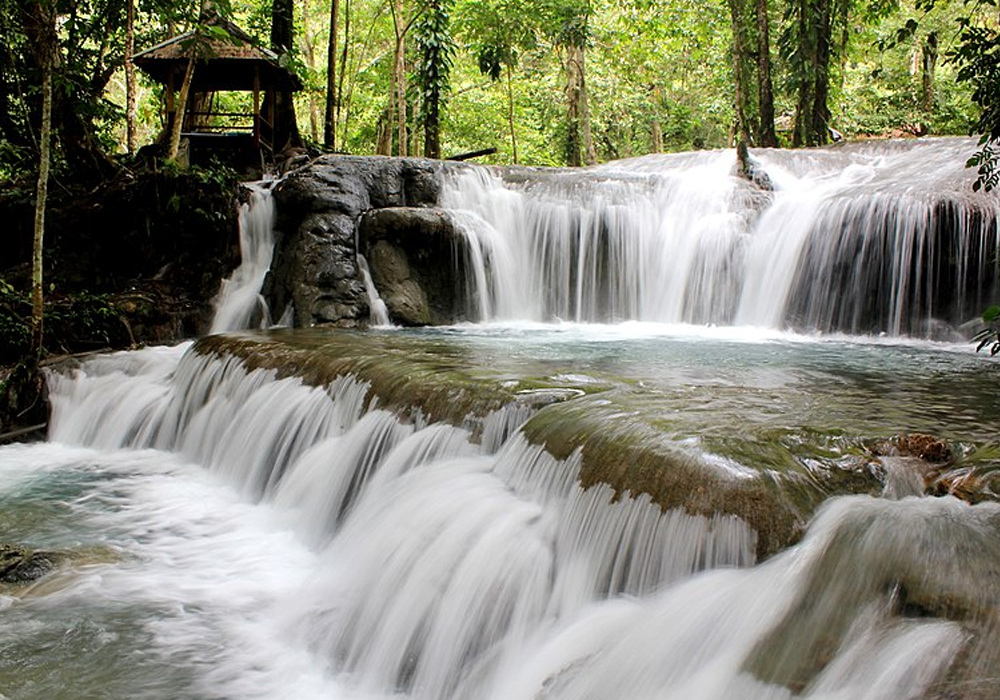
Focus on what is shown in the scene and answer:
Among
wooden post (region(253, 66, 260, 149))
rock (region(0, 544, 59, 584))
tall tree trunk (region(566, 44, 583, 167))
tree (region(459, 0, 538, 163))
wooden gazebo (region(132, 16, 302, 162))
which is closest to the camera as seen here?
rock (region(0, 544, 59, 584))

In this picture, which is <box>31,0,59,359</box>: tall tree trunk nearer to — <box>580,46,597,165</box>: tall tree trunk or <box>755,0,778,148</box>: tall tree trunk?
<box>755,0,778,148</box>: tall tree trunk

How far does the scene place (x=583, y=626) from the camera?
3191 millimetres

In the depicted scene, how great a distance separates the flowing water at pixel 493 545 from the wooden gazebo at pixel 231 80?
8013 mm

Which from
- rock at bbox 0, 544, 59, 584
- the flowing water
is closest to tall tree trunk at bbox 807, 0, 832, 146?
the flowing water

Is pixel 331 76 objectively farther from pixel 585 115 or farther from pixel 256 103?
pixel 585 115

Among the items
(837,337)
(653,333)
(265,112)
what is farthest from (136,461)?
(265,112)

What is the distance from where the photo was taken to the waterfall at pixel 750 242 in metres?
9.15

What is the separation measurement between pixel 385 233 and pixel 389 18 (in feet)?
50.7

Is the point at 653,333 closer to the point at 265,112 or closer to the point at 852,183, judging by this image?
the point at 852,183

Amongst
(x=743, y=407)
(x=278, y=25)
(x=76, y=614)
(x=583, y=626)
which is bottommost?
(x=76, y=614)

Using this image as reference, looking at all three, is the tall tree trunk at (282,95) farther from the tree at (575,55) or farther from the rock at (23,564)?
the rock at (23,564)

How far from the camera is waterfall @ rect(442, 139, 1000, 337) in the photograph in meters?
9.15

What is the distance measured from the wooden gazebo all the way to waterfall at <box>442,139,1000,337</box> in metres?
4.94

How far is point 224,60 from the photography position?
14234mm
